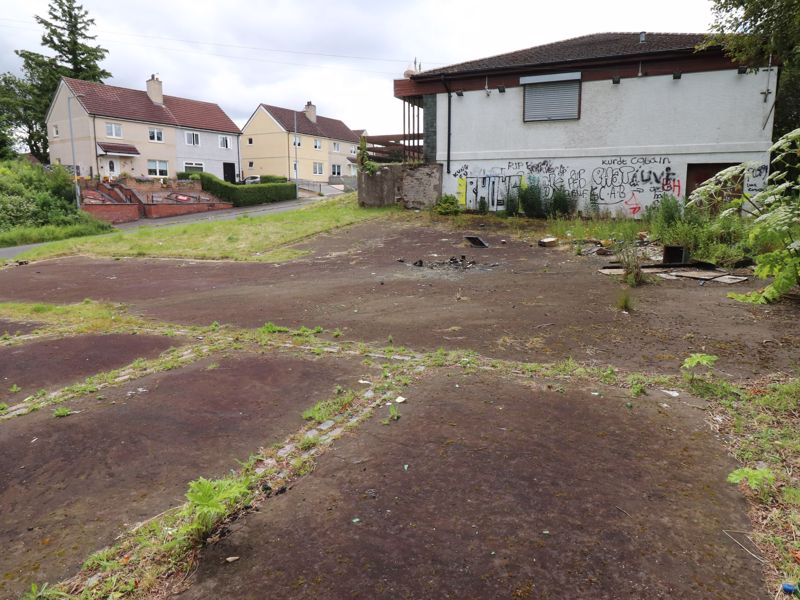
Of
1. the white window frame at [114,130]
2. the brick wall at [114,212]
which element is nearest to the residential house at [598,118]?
the brick wall at [114,212]

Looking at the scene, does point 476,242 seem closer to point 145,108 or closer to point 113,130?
point 113,130

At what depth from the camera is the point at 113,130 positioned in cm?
4250

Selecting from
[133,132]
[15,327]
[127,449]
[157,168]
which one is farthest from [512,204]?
[157,168]

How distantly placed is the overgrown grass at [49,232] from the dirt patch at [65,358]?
18.8 meters

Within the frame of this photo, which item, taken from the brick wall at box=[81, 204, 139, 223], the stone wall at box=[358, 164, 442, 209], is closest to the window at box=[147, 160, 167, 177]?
the brick wall at box=[81, 204, 139, 223]

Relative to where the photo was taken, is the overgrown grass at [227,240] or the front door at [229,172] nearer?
the overgrown grass at [227,240]

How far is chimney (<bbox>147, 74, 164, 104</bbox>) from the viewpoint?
155 feet

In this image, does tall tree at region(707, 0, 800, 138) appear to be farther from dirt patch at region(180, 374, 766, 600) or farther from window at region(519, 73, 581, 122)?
dirt patch at region(180, 374, 766, 600)

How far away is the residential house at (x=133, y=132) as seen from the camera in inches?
1641

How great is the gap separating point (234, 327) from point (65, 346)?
192 centimetres

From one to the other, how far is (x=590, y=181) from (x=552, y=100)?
10.5 feet

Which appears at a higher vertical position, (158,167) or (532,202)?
(158,167)

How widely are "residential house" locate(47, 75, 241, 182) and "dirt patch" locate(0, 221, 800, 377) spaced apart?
107ft

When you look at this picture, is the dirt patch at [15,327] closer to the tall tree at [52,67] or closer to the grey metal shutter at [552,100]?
the grey metal shutter at [552,100]
